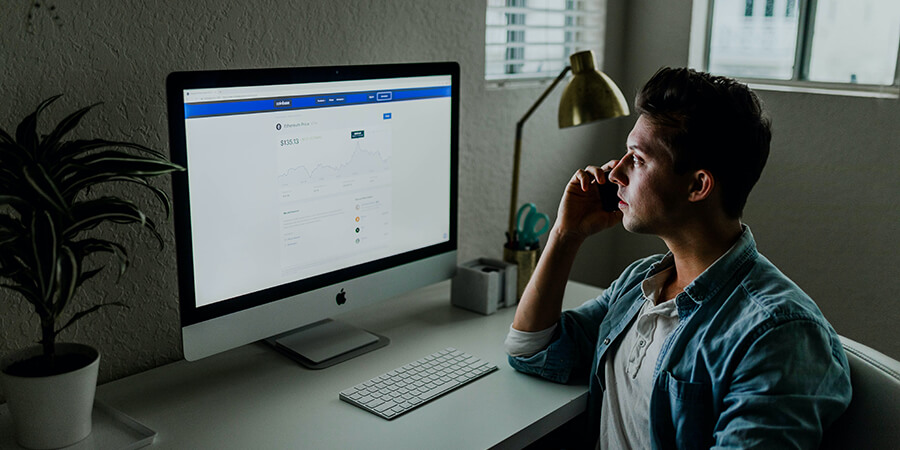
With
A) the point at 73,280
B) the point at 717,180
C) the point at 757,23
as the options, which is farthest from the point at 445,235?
the point at 757,23

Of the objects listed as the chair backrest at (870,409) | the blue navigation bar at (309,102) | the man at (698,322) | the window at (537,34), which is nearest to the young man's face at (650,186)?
the man at (698,322)

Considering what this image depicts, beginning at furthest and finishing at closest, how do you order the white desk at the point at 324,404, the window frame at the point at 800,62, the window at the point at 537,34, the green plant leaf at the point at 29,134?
1. the window at the point at 537,34
2. the window frame at the point at 800,62
3. the white desk at the point at 324,404
4. the green plant leaf at the point at 29,134

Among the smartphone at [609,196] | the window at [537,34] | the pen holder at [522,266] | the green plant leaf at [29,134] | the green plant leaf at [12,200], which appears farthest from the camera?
the window at [537,34]

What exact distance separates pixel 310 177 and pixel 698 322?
73 cm

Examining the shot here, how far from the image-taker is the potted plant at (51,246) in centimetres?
117

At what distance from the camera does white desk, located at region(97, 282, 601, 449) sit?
4.31 feet

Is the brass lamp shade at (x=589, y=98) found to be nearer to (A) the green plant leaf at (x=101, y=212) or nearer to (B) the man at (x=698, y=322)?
(B) the man at (x=698, y=322)

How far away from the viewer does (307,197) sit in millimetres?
1539

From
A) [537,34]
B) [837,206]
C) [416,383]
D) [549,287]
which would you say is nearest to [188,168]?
A: [416,383]

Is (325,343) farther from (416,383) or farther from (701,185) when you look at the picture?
(701,185)

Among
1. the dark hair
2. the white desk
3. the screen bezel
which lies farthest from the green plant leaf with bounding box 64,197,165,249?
the dark hair

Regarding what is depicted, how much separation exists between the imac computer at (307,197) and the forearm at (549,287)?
0.29 meters

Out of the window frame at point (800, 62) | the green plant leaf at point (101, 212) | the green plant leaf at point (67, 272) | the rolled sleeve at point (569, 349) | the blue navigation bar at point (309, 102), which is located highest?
the window frame at point (800, 62)

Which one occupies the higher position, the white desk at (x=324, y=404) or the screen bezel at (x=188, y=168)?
the screen bezel at (x=188, y=168)
